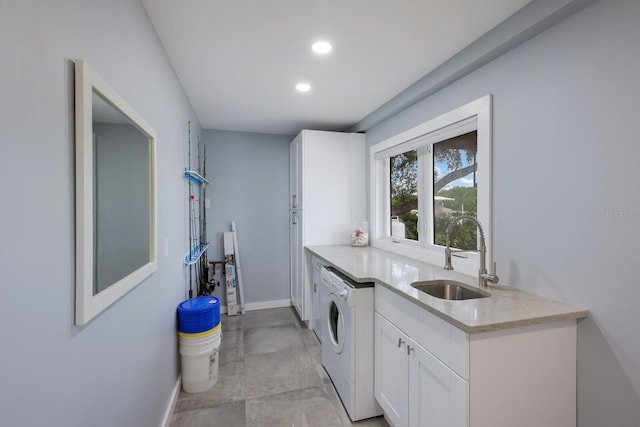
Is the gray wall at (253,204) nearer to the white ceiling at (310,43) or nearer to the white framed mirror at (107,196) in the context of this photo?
the white ceiling at (310,43)

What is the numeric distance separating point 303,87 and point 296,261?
6.74ft

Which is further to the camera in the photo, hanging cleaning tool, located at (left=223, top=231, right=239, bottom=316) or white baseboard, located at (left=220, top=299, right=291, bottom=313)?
white baseboard, located at (left=220, top=299, right=291, bottom=313)

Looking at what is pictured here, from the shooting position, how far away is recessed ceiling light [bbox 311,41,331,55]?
182 centimetres

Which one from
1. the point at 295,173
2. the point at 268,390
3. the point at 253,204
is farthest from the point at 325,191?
the point at 268,390

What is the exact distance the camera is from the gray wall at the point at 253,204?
383 centimetres

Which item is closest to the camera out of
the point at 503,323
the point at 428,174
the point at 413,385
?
the point at 503,323

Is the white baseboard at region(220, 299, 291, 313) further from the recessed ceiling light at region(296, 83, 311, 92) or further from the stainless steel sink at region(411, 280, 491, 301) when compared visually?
the recessed ceiling light at region(296, 83, 311, 92)

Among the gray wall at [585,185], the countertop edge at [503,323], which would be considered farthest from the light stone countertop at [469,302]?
the gray wall at [585,185]

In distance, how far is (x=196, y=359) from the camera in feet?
7.22

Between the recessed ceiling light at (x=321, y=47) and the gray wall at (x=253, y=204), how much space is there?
2227 millimetres

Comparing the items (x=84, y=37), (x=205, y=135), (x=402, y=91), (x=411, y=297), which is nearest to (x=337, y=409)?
(x=411, y=297)

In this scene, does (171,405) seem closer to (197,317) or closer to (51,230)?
(197,317)

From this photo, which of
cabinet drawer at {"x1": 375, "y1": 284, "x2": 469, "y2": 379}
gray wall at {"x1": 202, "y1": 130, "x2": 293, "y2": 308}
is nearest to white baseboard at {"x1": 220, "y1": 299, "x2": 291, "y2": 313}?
gray wall at {"x1": 202, "y1": 130, "x2": 293, "y2": 308}

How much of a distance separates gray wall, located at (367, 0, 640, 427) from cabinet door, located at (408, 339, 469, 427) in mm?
609
